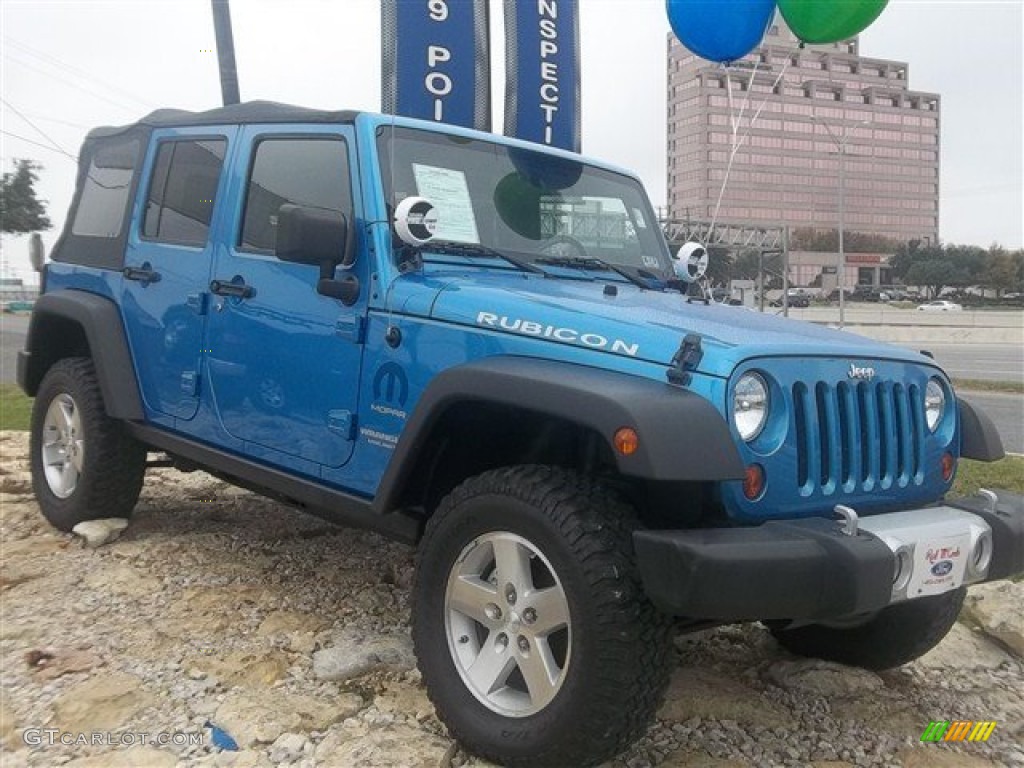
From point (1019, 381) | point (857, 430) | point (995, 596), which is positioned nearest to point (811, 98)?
point (1019, 381)

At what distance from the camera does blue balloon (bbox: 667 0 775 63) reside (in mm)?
5980

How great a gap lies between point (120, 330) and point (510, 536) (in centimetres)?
274

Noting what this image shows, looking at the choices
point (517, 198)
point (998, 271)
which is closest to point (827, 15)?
point (517, 198)

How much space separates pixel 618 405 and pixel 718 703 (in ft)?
4.39

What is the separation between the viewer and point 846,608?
2350 mm

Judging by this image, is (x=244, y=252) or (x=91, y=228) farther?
(x=91, y=228)

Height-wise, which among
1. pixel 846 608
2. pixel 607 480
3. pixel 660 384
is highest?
pixel 660 384

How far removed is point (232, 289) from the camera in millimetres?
3822

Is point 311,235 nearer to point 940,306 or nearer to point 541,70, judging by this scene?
point 541,70

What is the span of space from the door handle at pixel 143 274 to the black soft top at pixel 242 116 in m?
0.71

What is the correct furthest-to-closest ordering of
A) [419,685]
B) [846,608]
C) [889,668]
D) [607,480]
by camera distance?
[889,668] < [419,685] < [607,480] < [846,608]

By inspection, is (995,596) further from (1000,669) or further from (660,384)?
(660,384)

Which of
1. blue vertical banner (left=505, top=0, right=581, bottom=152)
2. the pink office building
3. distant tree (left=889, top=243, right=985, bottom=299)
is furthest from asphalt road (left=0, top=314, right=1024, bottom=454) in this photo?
blue vertical banner (left=505, top=0, right=581, bottom=152)

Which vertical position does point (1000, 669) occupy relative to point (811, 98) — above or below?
below
